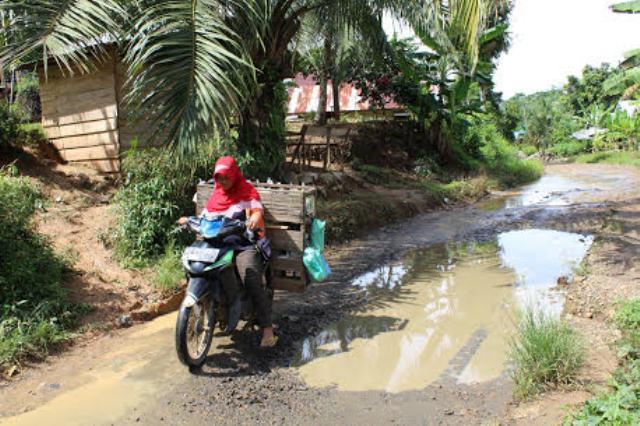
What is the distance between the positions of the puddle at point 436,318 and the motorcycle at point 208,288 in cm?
78

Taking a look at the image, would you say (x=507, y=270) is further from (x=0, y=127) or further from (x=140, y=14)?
(x=0, y=127)

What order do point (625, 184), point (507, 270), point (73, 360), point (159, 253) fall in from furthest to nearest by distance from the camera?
point (625, 184), point (507, 270), point (159, 253), point (73, 360)

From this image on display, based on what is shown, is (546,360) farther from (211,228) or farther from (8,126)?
(8,126)

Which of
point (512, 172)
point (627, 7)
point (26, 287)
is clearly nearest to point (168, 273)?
point (26, 287)

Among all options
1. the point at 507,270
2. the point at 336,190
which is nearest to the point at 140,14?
the point at 507,270

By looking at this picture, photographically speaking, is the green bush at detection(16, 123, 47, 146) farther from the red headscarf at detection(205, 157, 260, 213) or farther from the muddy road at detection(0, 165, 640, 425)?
the red headscarf at detection(205, 157, 260, 213)

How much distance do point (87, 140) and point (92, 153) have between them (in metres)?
0.23

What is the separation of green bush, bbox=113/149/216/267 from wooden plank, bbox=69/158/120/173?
209cm

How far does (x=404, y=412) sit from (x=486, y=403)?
0.58m

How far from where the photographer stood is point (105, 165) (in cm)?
928

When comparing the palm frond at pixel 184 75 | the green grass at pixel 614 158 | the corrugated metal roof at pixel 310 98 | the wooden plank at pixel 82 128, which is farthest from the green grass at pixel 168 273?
the green grass at pixel 614 158

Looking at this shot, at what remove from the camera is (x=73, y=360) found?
4.60m

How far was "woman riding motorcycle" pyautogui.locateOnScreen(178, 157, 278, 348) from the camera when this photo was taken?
4555 mm

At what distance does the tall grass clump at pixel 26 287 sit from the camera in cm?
454
